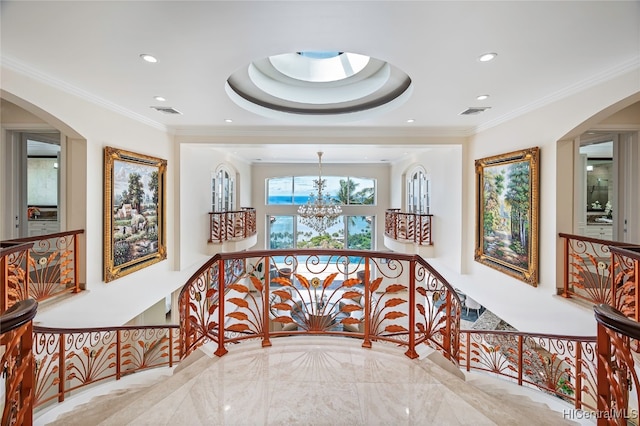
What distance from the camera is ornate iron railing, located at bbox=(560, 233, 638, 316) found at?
3.16m

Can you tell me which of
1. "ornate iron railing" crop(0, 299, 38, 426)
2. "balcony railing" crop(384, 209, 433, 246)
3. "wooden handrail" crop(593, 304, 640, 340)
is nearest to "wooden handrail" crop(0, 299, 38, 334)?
"ornate iron railing" crop(0, 299, 38, 426)

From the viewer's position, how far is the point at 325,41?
8.93ft

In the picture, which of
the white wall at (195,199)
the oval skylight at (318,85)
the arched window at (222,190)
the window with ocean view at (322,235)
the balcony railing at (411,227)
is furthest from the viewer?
the window with ocean view at (322,235)

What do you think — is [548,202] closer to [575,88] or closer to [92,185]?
[575,88]

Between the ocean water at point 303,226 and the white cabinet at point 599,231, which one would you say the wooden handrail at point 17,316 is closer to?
the white cabinet at point 599,231

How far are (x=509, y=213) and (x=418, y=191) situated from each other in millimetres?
4425

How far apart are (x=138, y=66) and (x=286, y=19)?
6.47ft

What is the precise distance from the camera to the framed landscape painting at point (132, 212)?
4.71 metres

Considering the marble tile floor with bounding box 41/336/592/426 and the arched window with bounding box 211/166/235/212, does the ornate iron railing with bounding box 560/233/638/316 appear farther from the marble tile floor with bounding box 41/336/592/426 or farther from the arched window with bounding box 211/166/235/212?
the arched window with bounding box 211/166/235/212

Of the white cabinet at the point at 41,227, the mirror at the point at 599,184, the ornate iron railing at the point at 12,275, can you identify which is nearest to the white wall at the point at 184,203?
the ornate iron railing at the point at 12,275

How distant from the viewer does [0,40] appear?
2.74m

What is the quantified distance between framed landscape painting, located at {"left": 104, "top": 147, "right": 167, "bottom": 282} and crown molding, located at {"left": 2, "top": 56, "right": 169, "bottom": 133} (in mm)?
661

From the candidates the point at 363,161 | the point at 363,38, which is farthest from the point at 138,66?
the point at 363,161

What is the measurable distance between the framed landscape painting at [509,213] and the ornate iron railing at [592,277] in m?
0.42
